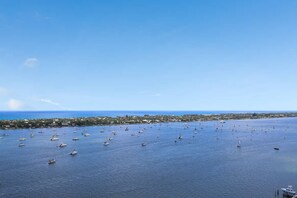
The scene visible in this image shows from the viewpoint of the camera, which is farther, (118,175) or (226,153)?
(226,153)

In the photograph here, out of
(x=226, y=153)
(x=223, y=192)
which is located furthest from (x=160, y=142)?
(x=223, y=192)

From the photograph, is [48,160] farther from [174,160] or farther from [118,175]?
[174,160]

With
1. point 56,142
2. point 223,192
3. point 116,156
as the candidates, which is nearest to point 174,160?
point 116,156

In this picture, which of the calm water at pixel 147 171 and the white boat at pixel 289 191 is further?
the calm water at pixel 147 171

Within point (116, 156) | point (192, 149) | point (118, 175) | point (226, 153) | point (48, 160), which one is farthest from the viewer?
point (192, 149)

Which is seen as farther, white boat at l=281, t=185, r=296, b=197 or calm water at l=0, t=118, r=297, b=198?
calm water at l=0, t=118, r=297, b=198

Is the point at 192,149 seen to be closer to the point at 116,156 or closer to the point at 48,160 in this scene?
the point at 116,156

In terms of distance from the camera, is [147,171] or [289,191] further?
[147,171]

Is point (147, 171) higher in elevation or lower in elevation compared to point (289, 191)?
higher

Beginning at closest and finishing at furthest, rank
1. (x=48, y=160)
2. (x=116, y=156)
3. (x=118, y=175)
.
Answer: (x=118, y=175) < (x=48, y=160) < (x=116, y=156)
